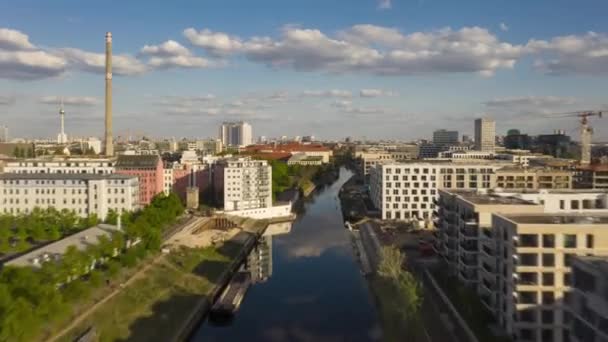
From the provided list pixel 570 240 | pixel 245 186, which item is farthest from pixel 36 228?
pixel 570 240

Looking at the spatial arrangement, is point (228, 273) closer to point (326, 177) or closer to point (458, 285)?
point (458, 285)

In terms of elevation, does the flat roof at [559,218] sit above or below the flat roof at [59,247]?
above

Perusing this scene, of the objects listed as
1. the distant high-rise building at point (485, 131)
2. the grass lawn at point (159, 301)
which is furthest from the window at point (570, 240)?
the distant high-rise building at point (485, 131)

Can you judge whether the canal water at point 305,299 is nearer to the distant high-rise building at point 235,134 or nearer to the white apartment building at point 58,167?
the white apartment building at point 58,167

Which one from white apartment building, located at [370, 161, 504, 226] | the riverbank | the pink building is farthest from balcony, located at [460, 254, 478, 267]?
the pink building

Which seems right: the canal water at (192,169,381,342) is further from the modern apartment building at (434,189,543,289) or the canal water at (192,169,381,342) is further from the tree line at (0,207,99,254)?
the tree line at (0,207,99,254)

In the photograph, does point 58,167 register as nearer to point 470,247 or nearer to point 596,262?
point 470,247

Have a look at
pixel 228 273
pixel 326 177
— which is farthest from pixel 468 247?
pixel 326 177
